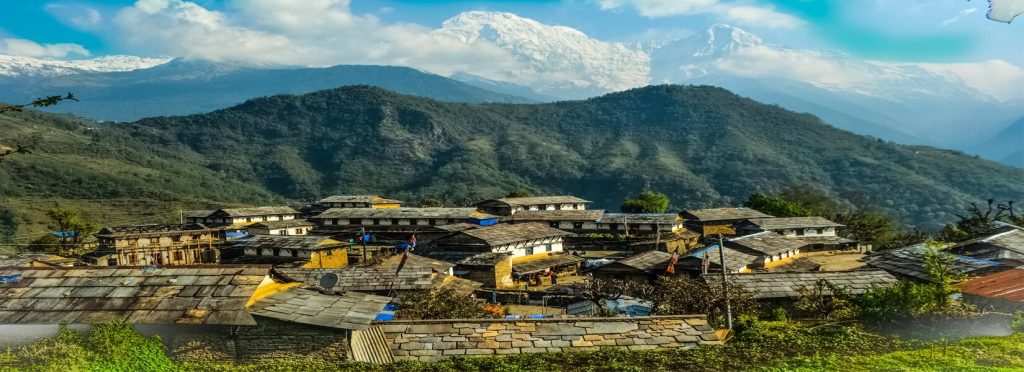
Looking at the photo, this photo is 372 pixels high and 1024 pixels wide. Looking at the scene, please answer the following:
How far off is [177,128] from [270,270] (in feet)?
707

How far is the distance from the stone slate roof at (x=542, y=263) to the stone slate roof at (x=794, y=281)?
19725mm

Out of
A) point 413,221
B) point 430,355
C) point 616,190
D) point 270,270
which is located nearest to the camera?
point 430,355

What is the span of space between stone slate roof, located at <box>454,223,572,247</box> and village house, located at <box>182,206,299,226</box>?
35.3m

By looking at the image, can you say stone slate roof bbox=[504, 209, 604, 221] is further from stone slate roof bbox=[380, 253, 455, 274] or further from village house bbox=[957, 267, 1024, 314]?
village house bbox=[957, 267, 1024, 314]

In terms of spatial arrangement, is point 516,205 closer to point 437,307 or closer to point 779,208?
point 779,208

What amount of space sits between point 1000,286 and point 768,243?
79.5 ft

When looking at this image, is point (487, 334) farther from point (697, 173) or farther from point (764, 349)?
point (697, 173)

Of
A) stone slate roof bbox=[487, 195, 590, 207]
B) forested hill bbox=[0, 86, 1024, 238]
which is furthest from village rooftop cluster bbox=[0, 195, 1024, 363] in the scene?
forested hill bbox=[0, 86, 1024, 238]

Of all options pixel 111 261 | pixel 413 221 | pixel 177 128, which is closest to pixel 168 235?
pixel 111 261

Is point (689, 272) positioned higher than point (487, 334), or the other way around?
point (487, 334)

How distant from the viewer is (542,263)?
44.7 m

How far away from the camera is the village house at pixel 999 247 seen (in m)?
26.2

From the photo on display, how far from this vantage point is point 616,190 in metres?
157

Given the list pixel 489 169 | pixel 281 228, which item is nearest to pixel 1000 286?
pixel 281 228
